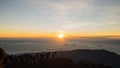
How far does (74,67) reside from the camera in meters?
24.7

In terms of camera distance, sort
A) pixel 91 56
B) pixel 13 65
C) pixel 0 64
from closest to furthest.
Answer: pixel 0 64 → pixel 13 65 → pixel 91 56

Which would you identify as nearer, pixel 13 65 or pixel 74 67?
pixel 13 65

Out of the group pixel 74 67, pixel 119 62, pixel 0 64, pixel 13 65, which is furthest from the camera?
pixel 119 62

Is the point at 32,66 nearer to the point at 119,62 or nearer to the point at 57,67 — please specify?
the point at 57,67

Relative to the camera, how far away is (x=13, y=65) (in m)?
22.9

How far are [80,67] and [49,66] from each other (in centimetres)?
450

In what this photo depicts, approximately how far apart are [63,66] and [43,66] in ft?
8.08

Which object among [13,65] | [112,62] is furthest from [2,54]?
[112,62]

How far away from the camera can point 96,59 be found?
46438 mm

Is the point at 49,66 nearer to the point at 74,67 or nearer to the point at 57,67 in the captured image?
the point at 57,67

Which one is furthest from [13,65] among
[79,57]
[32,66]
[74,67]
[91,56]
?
[91,56]

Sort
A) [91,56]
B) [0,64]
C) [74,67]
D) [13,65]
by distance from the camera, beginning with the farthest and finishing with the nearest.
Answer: [91,56] < [74,67] < [13,65] < [0,64]

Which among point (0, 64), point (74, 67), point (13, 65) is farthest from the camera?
point (74, 67)

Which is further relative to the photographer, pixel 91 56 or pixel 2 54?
pixel 91 56
